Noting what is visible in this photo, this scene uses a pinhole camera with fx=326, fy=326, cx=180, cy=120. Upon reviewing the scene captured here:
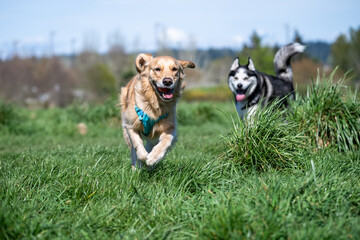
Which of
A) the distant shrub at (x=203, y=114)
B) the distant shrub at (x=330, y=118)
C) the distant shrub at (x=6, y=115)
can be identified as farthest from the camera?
the distant shrub at (x=203, y=114)

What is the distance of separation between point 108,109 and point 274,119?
779 cm

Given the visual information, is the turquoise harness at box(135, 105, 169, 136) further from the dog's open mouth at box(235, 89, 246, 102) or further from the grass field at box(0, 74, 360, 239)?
the dog's open mouth at box(235, 89, 246, 102)

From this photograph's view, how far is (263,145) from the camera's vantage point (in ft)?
12.3

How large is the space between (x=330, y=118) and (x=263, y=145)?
192 cm

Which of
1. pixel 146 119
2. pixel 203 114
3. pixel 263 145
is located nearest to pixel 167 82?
pixel 146 119

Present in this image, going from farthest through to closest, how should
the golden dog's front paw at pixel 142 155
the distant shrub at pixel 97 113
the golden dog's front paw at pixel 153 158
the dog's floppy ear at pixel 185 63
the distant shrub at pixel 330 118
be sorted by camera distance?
the distant shrub at pixel 97 113
the distant shrub at pixel 330 118
the dog's floppy ear at pixel 185 63
the golden dog's front paw at pixel 142 155
the golden dog's front paw at pixel 153 158

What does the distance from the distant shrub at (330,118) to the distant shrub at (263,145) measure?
0.97 metres

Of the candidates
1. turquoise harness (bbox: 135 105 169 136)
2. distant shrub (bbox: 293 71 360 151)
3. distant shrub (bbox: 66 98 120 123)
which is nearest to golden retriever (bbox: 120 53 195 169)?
turquoise harness (bbox: 135 105 169 136)

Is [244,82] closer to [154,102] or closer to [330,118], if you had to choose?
[330,118]

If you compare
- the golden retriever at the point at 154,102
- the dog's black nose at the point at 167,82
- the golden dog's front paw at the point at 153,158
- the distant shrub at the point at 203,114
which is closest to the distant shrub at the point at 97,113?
the distant shrub at the point at 203,114

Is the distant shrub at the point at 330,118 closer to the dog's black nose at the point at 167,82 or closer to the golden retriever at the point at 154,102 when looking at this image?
the golden retriever at the point at 154,102

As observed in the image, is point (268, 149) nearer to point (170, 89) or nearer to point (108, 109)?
point (170, 89)

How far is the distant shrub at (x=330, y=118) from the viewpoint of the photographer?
482 cm

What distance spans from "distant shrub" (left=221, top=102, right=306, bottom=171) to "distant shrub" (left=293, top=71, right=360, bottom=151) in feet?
3.19
